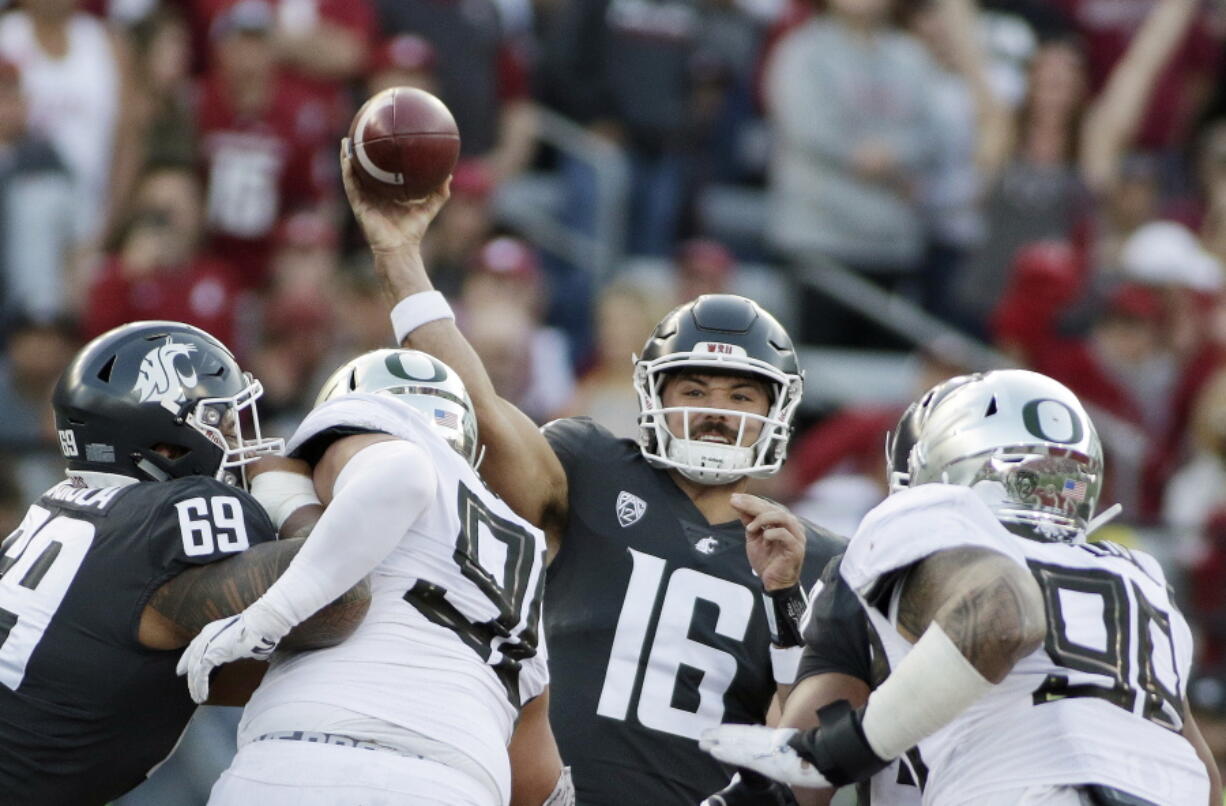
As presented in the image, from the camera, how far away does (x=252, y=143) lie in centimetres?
949

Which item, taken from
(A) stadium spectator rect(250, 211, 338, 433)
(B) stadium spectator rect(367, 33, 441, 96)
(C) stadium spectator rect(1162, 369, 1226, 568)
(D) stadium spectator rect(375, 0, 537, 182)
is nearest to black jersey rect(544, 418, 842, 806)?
(A) stadium spectator rect(250, 211, 338, 433)

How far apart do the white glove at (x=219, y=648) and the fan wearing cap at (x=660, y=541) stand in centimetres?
120

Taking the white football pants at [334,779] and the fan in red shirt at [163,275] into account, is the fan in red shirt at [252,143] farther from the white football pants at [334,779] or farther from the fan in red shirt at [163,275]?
the white football pants at [334,779]

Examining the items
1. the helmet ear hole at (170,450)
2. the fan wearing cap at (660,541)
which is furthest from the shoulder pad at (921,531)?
the helmet ear hole at (170,450)

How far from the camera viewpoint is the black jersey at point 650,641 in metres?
4.80

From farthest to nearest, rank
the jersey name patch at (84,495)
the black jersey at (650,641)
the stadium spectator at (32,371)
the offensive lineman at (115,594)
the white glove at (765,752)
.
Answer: the stadium spectator at (32,371) → the black jersey at (650,641) → the jersey name patch at (84,495) → the offensive lineman at (115,594) → the white glove at (765,752)

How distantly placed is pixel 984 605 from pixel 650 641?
148cm

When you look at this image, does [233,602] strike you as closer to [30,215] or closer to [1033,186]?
[30,215]

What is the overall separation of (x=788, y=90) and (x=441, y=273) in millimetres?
2429

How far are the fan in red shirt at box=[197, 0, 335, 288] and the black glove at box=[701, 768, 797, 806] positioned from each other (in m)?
5.79

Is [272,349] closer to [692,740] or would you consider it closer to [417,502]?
[692,740]

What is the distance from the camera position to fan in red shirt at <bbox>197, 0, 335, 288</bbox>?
9.45m

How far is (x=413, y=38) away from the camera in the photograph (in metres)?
10.2

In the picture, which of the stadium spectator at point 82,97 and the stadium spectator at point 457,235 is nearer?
the stadium spectator at point 82,97
